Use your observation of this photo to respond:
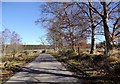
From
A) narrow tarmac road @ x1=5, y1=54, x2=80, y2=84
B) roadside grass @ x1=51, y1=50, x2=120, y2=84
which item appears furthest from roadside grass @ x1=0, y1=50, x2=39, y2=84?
roadside grass @ x1=51, y1=50, x2=120, y2=84

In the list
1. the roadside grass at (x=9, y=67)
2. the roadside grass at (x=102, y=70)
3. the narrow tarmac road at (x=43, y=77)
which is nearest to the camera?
the roadside grass at (x=102, y=70)

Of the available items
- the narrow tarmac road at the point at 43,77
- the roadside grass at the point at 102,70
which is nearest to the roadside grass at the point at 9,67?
the narrow tarmac road at the point at 43,77

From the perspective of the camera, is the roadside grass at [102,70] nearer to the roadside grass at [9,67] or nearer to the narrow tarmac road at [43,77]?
the narrow tarmac road at [43,77]

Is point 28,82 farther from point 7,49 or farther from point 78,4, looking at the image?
point 7,49

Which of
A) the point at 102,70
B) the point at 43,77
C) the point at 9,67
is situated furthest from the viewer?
the point at 9,67

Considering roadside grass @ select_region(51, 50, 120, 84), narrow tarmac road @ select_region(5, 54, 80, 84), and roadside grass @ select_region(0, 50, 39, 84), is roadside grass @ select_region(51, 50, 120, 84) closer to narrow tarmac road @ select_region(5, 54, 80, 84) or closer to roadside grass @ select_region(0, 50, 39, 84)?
narrow tarmac road @ select_region(5, 54, 80, 84)

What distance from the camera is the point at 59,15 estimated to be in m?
40.5

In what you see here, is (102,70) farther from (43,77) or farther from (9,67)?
(9,67)

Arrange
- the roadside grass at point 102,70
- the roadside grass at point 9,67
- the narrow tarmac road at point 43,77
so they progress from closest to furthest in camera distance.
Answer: the roadside grass at point 102,70 < the narrow tarmac road at point 43,77 < the roadside grass at point 9,67

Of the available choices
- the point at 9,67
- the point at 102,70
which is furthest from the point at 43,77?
the point at 9,67

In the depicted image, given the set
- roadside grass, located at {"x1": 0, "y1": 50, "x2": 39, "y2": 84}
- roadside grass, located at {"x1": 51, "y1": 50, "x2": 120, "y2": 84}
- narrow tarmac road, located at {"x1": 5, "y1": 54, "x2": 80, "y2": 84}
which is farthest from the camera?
roadside grass, located at {"x1": 0, "y1": 50, "x2": 39, "y2": 84}

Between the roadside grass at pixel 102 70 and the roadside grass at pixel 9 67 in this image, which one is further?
the roadside grass at pixel 9 67

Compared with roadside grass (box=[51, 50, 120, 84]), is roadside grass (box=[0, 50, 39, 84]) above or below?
below

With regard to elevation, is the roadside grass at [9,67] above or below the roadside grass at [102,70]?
below
